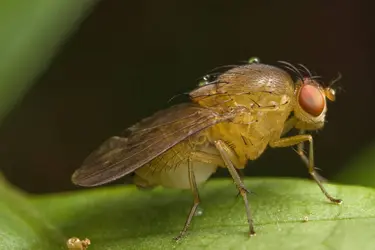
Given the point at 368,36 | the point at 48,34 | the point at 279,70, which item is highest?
the point at 48,34

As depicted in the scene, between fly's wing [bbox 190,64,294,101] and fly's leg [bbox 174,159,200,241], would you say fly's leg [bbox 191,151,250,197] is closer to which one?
fly's leg [bbox 174,159,200,241]

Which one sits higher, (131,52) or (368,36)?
(131,52)

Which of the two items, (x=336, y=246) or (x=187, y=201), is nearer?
(x=336, y=246)

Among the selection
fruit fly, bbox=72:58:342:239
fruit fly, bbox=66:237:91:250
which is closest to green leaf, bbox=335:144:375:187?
fruit fly, bbox=72:58:342:239

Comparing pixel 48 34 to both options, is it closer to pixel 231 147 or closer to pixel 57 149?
pixel 231 147

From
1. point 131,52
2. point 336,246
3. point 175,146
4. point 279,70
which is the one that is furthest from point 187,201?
point 131,52

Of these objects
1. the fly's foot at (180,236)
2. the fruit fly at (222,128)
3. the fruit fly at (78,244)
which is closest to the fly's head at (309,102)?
the fruit fly at (222,128)
